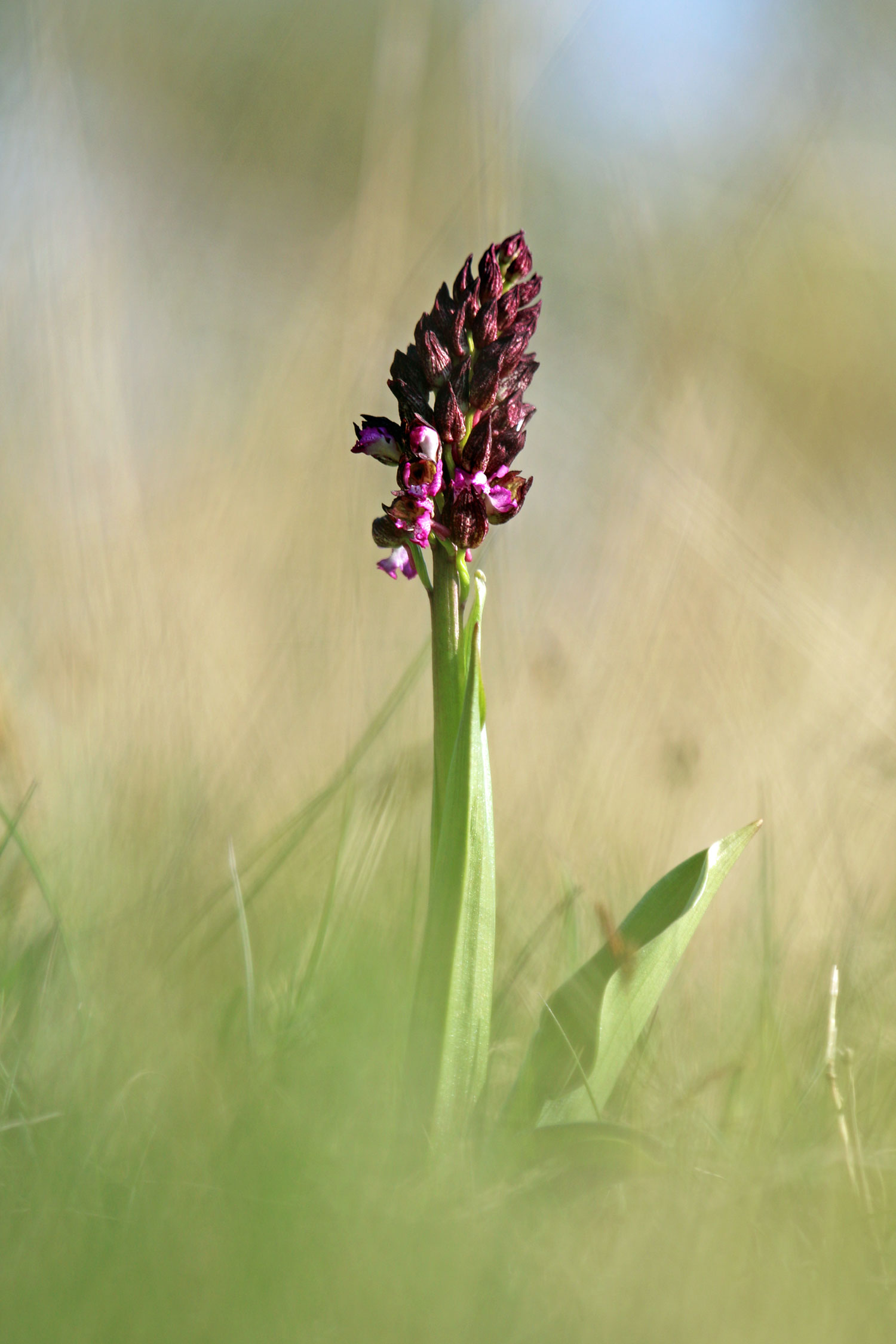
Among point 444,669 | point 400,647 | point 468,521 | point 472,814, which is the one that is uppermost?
point 400,647

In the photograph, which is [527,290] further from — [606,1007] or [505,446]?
[606,1007]

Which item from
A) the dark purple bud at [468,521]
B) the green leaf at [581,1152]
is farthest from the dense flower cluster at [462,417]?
the green leaf at [581,1152]

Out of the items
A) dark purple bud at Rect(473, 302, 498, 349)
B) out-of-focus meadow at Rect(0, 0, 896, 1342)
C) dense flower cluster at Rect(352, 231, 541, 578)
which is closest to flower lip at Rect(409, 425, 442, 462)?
dense flower cluster at Rect(352, 231, 541, 578)

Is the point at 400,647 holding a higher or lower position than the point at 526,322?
higher

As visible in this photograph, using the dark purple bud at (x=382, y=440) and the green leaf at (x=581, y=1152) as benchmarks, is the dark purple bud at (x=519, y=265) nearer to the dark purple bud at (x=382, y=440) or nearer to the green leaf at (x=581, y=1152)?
the dark purple bud at (x=382, y=440)

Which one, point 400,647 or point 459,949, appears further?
point 400,647

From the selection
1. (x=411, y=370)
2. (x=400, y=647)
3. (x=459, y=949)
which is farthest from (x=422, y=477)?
(x=400, y=647)

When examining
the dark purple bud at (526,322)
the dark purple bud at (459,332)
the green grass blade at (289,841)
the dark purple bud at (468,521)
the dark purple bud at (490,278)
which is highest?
the dark purple bud at (490,278)

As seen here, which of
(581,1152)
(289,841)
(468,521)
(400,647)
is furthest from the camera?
(400,647)
